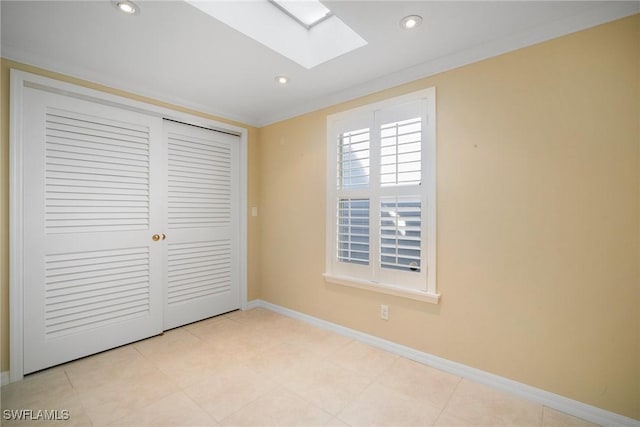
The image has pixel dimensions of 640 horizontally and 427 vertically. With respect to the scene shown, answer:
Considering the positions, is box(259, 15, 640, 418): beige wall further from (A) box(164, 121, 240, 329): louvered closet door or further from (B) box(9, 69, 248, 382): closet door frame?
(B) box(9, 69, 248, 382): closet door frame

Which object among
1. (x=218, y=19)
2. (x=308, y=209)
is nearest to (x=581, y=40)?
(x=218, y=19)

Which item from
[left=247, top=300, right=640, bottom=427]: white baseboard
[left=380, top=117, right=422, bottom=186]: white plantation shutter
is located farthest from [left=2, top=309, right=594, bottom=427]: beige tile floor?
[left=380, top=117, right=422, bottom=186]: white plantation shutter

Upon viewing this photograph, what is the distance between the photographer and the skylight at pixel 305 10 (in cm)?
206

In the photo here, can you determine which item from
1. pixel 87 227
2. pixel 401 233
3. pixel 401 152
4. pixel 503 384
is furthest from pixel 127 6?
pixel 503 384

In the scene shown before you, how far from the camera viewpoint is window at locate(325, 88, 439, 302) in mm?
2283

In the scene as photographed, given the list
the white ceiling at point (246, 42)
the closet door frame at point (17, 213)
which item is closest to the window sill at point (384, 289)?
the white ceiling at point (246, 42)

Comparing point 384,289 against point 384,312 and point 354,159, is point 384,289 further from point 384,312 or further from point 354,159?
point 354,159

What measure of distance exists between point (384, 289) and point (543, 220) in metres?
1.25

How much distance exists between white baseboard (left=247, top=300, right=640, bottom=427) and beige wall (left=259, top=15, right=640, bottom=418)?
4 centimetres

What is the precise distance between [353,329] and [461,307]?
104cm

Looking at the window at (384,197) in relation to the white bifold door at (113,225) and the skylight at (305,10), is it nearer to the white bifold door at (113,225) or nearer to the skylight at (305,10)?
the skylight at (305,10)

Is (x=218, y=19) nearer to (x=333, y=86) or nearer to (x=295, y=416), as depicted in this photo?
(x=333, y=86)

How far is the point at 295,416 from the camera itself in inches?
67.2

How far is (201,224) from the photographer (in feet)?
10.6
